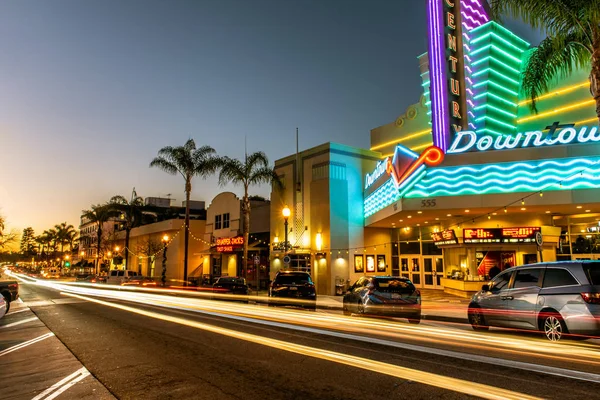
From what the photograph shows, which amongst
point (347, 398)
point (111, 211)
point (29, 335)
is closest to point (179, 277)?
point (111, 211)

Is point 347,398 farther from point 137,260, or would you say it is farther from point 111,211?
point 137,260

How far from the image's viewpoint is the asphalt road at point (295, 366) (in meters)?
5.59

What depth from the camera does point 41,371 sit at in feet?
24.1

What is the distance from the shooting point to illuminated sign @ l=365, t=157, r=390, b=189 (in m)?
25.9

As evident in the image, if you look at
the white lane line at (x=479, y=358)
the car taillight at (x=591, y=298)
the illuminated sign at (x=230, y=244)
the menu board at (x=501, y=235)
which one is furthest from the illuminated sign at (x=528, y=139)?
the illuminated sign at (x=230, y=244)

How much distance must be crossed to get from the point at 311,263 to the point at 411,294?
17676mm

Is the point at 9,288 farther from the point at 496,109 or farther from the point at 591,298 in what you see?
the point at 496,109

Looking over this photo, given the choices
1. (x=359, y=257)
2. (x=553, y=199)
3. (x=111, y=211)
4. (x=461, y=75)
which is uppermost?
(x=461, y=75)

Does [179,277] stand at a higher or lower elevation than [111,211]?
lower

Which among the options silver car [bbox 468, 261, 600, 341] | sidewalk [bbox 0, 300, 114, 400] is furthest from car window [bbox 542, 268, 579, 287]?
sidewalk [bbox 0, 300, 114, 400]

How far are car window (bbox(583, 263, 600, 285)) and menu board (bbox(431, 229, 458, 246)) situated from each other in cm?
1477

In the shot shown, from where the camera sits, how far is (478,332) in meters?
11.3

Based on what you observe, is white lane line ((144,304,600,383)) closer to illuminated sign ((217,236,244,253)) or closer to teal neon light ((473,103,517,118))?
teal neon light ((473,103,517,118))

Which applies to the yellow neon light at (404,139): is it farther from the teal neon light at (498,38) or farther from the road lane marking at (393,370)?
the road lane marking at (393,370)
